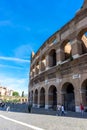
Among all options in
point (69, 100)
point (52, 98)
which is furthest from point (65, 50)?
point (69, 100)

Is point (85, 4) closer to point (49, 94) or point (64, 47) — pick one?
point (64, 47)

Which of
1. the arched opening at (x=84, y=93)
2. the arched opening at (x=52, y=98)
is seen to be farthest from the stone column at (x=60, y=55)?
the arched opening at (x=84, y=93)

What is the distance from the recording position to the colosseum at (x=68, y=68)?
1709 centimetres

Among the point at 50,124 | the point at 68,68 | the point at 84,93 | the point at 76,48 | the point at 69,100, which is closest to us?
the point at 50,124

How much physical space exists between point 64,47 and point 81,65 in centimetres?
581

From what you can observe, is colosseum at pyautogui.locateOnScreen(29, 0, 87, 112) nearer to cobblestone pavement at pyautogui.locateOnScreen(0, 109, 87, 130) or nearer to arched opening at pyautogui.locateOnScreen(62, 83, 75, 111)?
arched opening at pyautogui.locateOnScreen(62, 83, 75, 111)

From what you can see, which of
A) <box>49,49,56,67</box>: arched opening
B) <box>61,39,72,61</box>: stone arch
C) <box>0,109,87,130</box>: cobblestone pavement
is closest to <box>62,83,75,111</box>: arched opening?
<box>61,39,72,61</box>: stone arch

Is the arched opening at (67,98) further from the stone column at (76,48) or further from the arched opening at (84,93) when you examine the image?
the stone column at (76,48)

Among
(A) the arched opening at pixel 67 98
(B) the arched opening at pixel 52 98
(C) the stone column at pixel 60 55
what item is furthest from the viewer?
(B) the arched opening at pixel 52 98

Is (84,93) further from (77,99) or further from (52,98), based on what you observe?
(52,98)

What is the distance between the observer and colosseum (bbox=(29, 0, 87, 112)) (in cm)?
1709

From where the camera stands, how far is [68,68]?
1880 cm

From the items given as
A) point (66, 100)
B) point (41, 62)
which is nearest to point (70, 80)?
point (66, 100)

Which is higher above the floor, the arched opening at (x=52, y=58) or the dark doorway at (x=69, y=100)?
the arched opening at (x=52, y=58)
